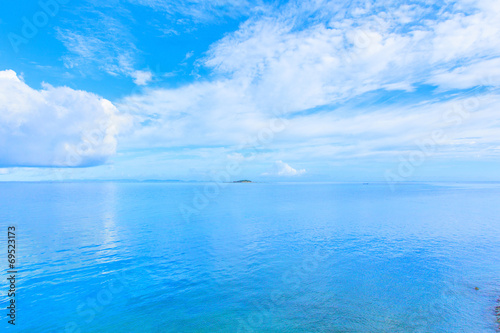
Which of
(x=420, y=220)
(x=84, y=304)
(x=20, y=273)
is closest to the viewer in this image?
(x=84, y=304)

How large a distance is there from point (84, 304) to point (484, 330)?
128ft

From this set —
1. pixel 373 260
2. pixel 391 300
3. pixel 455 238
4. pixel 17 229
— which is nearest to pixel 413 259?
pixel 373 260

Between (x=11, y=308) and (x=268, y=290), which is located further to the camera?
(x=268, y=290)

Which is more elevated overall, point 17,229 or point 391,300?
point 17,229

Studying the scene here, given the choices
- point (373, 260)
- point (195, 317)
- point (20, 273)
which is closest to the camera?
point (195, 317)

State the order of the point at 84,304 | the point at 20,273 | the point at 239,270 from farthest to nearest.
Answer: the point at 239,270 < the point at 20,273 < the point at 84,304

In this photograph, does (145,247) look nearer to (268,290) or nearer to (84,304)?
(84,304)

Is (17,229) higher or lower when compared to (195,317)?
higher

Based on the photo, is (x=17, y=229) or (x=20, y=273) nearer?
(x=20, y=273)

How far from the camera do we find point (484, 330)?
21.7 m

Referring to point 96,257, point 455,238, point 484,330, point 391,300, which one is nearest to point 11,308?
point 96,257

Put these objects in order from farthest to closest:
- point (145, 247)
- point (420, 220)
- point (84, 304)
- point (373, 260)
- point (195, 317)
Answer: point (420, 220), point (145, 247), point (373, 260), point (84, 304), point (195, 317)

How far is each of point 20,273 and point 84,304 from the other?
49.3ft

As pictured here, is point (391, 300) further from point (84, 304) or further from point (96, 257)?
point (96, 257)
